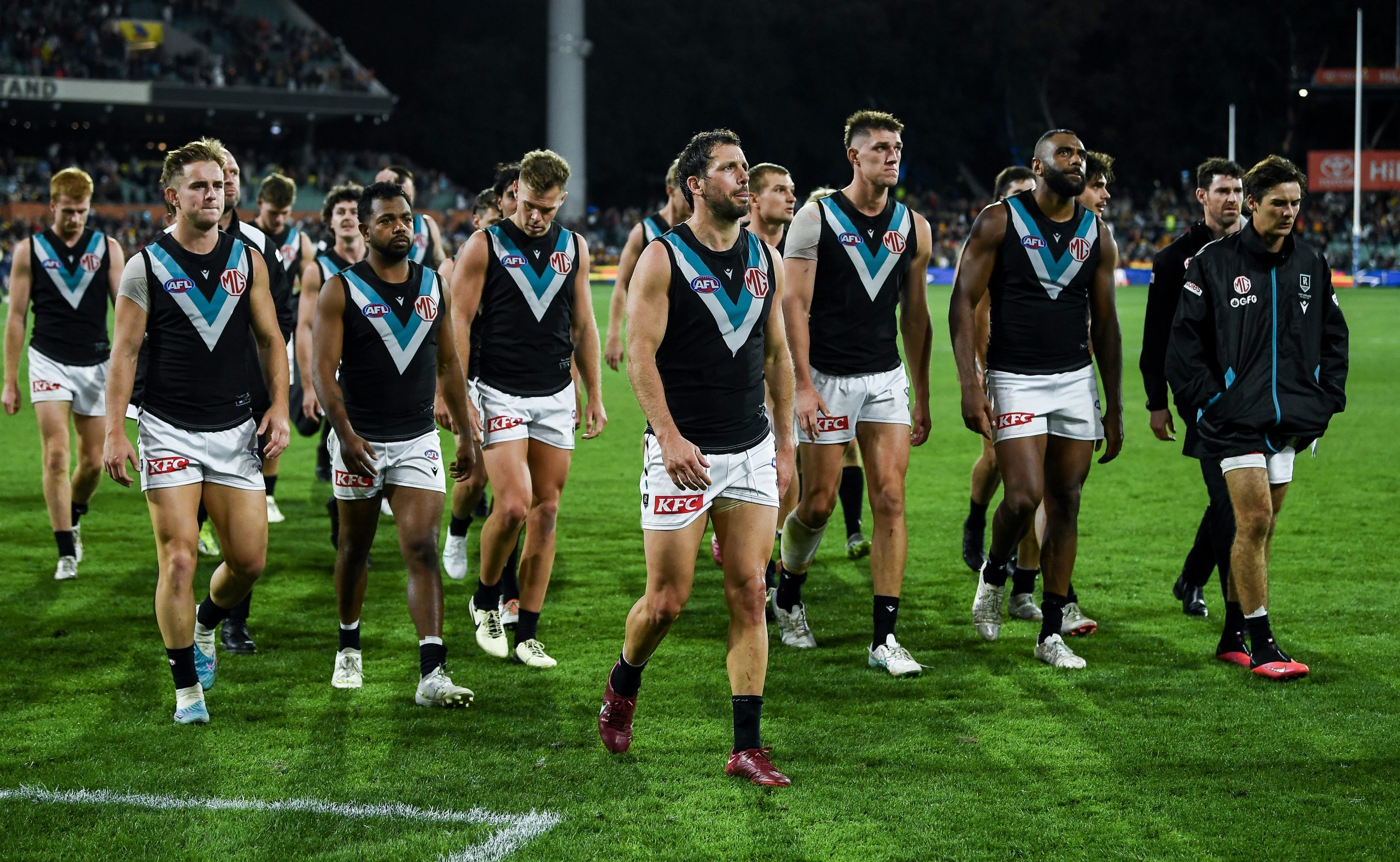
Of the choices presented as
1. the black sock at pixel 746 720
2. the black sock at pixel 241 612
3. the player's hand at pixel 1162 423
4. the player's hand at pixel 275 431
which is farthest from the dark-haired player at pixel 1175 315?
the black sock at pixel 241 612

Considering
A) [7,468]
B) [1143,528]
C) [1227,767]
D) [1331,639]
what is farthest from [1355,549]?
[7,468]

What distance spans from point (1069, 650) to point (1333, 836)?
7.26 feet

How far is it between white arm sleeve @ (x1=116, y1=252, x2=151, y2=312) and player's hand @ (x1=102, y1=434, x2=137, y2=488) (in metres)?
0.51

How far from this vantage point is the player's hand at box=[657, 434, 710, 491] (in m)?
4.91

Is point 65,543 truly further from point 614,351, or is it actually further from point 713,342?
point 713,342

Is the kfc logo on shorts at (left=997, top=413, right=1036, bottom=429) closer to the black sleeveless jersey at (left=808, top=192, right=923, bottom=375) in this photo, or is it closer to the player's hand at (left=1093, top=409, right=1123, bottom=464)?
the player's hand at (left=1093, top=409, right=1123, bottom=464)

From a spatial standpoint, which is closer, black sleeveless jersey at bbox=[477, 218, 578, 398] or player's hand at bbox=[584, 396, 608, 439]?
black sleeveless jersey at bbox=[477, 218, 578, 398]

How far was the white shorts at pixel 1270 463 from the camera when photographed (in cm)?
631

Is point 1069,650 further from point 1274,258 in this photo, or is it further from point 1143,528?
point 1143,528

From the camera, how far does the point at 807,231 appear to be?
22.4 ft

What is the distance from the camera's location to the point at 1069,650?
6672 millimetres

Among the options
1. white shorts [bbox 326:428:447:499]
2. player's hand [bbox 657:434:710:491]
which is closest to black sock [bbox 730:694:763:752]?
player's hand [bbox 657:434:710:491]

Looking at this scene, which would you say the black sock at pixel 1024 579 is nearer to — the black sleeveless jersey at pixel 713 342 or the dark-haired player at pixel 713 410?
the dark-haired player at pixel 713 410

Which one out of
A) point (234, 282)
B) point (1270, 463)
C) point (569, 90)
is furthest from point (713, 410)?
point (569, 90)
